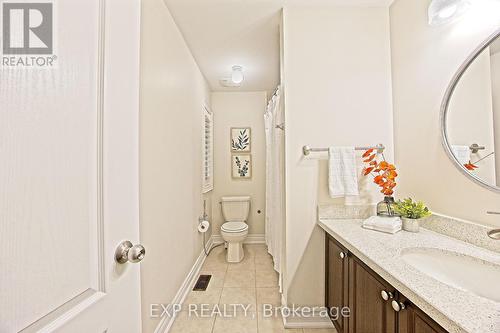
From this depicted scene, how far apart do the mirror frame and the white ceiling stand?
2.84 ft

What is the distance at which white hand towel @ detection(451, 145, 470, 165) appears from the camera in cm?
117

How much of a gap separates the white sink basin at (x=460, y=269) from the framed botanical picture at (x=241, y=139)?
2.72m

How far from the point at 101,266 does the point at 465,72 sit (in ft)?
6.08

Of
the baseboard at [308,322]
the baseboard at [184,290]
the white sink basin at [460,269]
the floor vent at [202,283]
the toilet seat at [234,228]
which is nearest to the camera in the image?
the white sink basin at [460,269]

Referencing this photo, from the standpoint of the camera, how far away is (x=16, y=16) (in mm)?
408

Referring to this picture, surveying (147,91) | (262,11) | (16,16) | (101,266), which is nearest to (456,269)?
(101,266)

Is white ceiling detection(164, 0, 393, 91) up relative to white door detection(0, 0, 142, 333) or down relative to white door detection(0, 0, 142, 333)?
up

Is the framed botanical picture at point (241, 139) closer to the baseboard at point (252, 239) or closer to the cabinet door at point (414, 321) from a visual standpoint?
the baseboard at point (252, 239)

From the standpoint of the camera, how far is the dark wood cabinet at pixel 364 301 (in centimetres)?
78

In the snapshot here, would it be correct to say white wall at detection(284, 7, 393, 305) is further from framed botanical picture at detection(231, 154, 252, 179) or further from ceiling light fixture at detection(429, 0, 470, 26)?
framed botanical picture at detection(231, 154, 252, 179)

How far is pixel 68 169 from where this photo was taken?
0.48 meters

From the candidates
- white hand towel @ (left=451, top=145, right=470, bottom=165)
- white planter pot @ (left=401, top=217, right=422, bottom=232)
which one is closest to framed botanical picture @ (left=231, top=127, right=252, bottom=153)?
white planter pot @ (left=401, top=217, right=422, bottom=232)

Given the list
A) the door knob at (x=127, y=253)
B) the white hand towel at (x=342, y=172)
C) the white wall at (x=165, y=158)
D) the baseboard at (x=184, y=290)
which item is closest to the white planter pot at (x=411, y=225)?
the white hand towel at (x=342, y=172)

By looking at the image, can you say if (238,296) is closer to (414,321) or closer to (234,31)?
(414,321)
